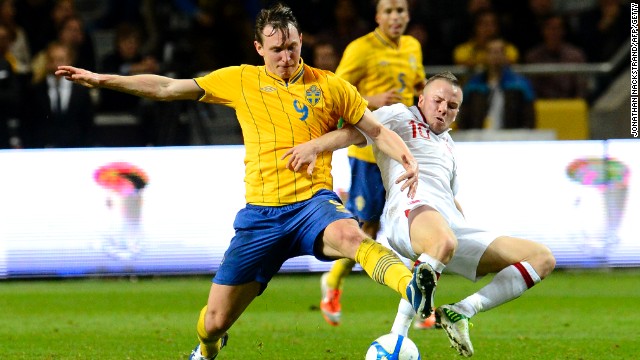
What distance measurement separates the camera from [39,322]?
915 centimetres

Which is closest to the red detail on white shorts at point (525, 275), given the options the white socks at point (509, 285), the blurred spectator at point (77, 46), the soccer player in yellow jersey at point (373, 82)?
the white socks at point (509, 285)

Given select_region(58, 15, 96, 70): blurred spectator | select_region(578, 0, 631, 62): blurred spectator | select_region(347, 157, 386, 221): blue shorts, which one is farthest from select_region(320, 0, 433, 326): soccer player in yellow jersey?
select_region(578, 0, 631, 62): blurred spectator

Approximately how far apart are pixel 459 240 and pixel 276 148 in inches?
51.1

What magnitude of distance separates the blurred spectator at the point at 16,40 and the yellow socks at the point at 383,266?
9.74 meters

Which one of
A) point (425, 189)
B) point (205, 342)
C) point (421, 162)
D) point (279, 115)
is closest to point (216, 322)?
point (205, 342)

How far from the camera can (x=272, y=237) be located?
6207 mm

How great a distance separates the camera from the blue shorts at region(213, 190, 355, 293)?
20.3 ft

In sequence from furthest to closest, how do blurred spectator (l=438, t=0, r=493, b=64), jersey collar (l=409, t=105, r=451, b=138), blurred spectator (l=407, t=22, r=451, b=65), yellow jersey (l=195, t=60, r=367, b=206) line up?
1. blurred spectator (l=438, t=0, r=493, b=64)
2. blurred spectator (l=407, t=22, r=451, b=65)
3. jersey collar (l=409, t=105, r=451, b=138)
4. yellow jersey (l=195, t=60, r=367, b=206)

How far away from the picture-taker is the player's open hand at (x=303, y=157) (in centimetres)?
612

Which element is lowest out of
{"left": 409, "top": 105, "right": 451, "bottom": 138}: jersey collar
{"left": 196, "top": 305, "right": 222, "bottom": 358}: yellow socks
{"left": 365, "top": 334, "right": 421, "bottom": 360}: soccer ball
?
{"left": 196, "top": 305, "right": 222, "bottom": 358}: yellow socks

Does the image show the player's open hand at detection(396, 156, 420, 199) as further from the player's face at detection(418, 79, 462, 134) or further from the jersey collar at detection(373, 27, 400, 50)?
the jersey collar at detection(373, 27, 400, 50)

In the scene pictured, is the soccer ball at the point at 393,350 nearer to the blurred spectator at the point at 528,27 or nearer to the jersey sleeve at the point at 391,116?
the jersey sleeve at the point at 391,116

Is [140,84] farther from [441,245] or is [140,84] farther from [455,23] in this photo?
[455,23]

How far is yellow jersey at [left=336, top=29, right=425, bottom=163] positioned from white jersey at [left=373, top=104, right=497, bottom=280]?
205 cm
